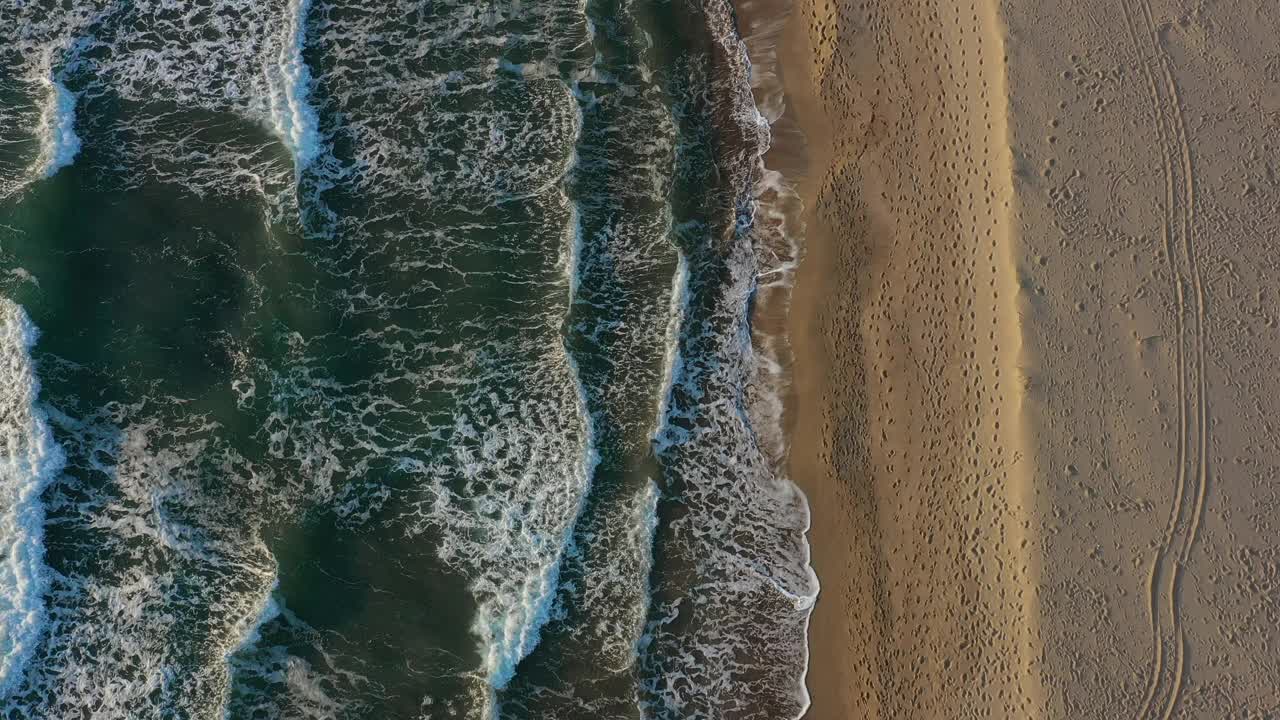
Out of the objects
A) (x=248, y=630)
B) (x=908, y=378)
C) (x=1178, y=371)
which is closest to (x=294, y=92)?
(x=248, y=630)

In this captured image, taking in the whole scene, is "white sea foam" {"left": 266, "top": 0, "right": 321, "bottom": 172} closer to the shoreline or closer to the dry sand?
the shoreline

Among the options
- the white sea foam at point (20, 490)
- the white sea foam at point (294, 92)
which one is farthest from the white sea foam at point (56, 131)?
the white sea foam at point (294, 92)

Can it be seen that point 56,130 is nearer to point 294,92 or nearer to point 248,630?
point 294,92

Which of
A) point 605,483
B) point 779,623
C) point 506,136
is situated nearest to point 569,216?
point 506,136

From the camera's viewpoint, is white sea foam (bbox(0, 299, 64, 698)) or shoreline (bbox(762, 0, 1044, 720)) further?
white sea foam (bbox(0, 299, 64, 698))

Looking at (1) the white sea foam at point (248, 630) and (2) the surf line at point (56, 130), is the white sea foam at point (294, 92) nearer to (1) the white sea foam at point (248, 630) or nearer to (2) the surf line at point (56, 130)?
(2) the surf line at point (56, 130)

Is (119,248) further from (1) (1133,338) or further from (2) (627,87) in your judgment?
(1) (1133,338)

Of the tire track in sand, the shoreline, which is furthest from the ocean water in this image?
the tire track in sand
